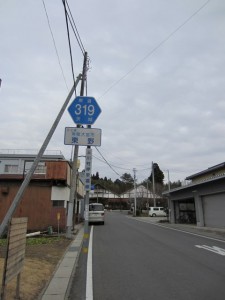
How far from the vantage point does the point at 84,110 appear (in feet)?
30.6

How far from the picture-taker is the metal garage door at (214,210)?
24.9m

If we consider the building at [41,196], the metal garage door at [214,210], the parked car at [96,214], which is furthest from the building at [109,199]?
the building at [41,196]

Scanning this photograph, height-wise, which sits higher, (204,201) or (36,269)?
(204,201)

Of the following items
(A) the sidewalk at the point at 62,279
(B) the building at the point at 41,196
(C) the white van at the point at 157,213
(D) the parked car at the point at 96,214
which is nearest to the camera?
(A) the sidewalk at the point at 62,279

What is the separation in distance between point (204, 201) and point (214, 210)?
221cm

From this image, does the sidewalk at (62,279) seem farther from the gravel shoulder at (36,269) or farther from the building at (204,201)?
the building at (204,201)

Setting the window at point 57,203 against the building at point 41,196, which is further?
the window at point 57,203

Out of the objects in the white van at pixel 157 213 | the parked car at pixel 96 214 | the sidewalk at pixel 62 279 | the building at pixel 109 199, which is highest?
the building at pixel 109 199

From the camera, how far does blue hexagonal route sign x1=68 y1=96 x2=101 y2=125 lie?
9.23 metres

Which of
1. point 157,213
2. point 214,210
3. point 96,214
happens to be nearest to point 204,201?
point 214,210

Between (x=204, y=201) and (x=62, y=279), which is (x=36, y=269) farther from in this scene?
(x=204, y=201)

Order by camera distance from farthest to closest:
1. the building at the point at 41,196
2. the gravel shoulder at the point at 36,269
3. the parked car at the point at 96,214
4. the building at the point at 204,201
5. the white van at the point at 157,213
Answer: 1. the white van at the point at 157,213
2. the parked car at the point at 96,214
3. the building at the point at 204,201
4. the building at the point at 41,196
5. the gravel shoulder at the point at 36,269

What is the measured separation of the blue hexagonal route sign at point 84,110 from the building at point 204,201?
15975mm

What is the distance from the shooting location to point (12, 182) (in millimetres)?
22031
